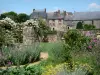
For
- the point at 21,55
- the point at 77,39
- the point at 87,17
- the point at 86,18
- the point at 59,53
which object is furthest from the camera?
the point at 86,18

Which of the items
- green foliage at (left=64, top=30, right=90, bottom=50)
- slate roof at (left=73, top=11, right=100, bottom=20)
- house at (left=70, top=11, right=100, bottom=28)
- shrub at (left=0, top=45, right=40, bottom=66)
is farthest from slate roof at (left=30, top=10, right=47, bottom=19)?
shrub at (left=0, top=45, right=40, bottom=66)

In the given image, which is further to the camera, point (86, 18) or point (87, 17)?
point (86, 18)

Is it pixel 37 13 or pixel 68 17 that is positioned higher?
pixel 37 13

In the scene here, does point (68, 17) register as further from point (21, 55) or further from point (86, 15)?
point (21, 55)

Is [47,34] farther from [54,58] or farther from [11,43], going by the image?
[54,58]

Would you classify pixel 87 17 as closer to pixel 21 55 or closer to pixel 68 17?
pixel 68 17

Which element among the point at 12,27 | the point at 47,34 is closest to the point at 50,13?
the point at 47,34

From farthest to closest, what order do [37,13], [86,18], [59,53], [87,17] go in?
[37,13]
[86,18]
[87,17]
[59,53]

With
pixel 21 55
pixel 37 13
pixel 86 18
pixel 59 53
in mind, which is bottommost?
pixel 86 18

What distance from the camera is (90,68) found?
816cm

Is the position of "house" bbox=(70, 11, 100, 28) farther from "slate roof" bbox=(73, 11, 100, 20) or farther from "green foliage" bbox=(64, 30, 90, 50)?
"green foliage" bbox=(64, 30, 90, 50)

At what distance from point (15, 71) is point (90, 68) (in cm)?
212

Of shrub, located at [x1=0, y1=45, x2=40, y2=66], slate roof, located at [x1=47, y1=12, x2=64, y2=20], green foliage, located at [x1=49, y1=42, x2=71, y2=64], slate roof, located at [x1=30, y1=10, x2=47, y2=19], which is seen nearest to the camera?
shrub, located at [x1=0, y1=45, x2=40, y2=66]

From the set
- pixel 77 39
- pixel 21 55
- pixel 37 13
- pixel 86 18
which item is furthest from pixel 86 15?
pixel 21 55
